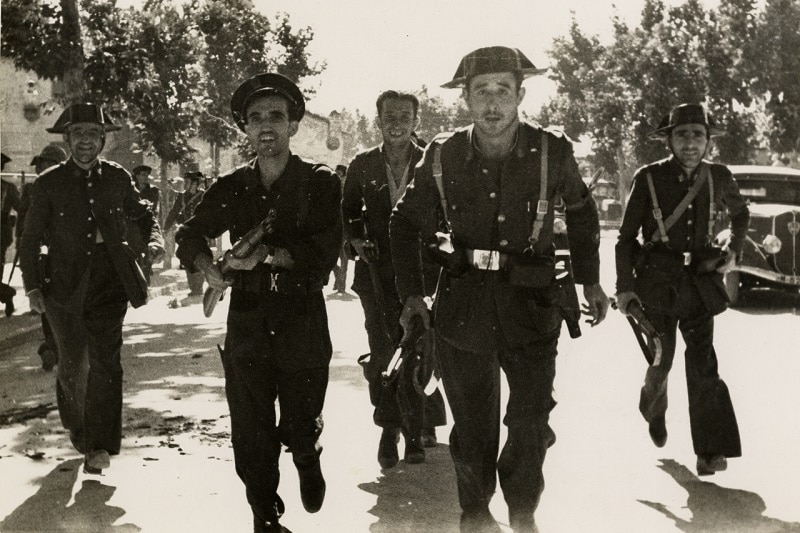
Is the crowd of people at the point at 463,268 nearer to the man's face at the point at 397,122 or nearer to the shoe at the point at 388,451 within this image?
the shoe at the point at 388,451

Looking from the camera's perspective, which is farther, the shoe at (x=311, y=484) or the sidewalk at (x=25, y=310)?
the sidewalk at (x=25, y=310)

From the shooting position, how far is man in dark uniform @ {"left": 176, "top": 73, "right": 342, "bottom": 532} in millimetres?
5316

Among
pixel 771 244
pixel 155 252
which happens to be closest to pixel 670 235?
pixel 155 252

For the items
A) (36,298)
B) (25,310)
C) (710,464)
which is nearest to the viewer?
(710,464)

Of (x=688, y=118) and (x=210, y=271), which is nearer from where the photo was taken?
(x=210, y=271)

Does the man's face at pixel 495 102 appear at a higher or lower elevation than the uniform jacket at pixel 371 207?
higher

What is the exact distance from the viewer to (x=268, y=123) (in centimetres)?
538

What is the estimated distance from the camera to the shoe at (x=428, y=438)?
24.0 feet

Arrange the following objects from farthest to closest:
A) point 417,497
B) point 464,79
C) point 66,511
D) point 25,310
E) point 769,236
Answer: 1. point 25,310
2. point 769,236
3. point 417,497
4. point 66,511
5. point 464,79

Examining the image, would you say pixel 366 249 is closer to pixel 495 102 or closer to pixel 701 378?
pixel 701 378

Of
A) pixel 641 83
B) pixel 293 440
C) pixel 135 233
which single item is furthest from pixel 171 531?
pixel 641 83

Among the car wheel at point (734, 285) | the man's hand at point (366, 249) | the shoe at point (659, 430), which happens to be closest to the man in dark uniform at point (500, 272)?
the man's hand at point (366, 249)

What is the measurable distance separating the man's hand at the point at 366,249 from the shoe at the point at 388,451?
101 cm

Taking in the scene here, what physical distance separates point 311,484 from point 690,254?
8.14 feet
